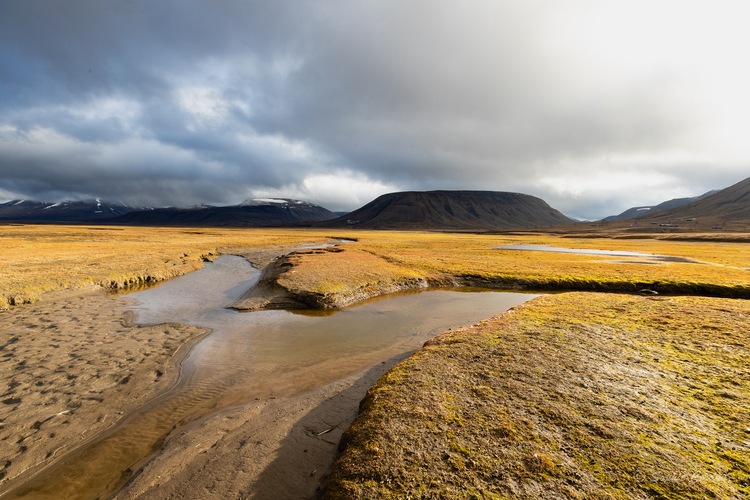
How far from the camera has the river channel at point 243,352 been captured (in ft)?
23.7

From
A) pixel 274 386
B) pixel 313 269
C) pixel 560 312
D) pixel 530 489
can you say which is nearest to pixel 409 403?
pixel 530 489

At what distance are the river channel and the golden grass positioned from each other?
404 cm

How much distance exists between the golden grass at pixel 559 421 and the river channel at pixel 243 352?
159 inches

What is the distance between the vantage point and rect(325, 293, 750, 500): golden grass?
5039 millimetres

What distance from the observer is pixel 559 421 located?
661 cm

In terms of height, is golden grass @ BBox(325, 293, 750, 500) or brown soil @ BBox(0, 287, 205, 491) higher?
golden grass @ BBox(325, 293, 750, 500)

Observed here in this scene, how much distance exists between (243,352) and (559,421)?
12.6 meters

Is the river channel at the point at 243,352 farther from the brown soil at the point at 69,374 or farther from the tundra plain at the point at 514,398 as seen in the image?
the tundra plain at the point at 514,398

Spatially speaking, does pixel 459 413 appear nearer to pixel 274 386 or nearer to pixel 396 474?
pixel 396 474

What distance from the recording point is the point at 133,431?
27.6 ft

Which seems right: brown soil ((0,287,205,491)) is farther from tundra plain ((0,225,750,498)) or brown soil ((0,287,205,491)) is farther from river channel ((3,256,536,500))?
river channel ((3,256,536,500))

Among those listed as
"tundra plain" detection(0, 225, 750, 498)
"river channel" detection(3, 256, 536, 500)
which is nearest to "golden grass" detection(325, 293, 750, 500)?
"tundra plain" detection(0, 225, 750, 498)

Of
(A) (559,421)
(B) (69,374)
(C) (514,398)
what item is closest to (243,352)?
(B) (69,374)

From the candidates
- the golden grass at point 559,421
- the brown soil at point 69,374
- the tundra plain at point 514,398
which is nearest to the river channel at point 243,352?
the brown soil at point 69,374
